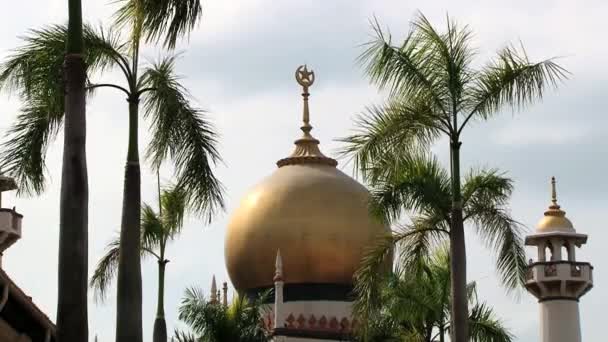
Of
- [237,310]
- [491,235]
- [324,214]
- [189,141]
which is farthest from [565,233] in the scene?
[189,141]

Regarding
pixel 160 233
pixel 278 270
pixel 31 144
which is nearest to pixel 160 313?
pixel 160 233

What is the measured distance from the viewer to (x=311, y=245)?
55688 mm

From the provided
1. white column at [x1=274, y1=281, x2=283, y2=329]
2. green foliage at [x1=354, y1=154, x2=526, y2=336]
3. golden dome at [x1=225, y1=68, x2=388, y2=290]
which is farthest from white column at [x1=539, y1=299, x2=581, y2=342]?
green foliage at [x1=354, y1=154, x2=526, y2=336]

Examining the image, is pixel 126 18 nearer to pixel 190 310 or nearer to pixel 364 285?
pixel 364 285

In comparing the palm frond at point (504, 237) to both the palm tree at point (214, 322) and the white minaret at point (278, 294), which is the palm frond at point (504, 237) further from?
the white minaret at point (278, 294)

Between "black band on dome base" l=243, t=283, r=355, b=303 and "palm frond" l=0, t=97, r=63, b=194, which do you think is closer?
"palm frond" l=0, t=97, r=63, b=194

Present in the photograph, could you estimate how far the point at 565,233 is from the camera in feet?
169

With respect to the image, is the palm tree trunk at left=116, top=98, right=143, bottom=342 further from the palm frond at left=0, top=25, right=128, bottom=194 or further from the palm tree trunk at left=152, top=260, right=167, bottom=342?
the palm tree trunk at left=152, top=260, right=167, bottom=342

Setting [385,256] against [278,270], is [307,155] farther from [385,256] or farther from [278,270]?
[385,256]

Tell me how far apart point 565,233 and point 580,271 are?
3.85ft

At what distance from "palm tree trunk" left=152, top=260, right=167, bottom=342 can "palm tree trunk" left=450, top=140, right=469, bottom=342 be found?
35.6ft

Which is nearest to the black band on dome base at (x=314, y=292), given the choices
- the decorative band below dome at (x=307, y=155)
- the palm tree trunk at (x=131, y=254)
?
the decorative band below dome at (x=307, y=155)

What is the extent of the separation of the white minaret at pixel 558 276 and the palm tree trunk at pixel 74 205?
34507 millimetres

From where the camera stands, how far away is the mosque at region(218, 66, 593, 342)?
51.6 meters
